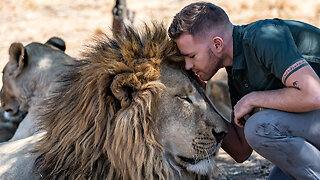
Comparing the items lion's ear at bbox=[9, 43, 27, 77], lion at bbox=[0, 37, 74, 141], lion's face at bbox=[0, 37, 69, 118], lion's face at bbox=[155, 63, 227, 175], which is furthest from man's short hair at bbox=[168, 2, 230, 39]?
lion's ear at bbox=[9, 43, 27, 77]

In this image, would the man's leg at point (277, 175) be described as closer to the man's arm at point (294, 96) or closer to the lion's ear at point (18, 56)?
the man's arm at point (294, 96)

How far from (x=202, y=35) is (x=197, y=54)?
0.40 ft

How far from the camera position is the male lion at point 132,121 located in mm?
3168

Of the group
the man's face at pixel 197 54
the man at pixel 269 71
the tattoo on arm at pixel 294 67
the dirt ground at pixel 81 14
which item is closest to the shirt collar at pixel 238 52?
the man at pixel 269 71

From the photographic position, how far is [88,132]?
323 centimetres

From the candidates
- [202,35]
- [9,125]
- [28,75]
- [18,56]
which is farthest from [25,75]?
[202,35]

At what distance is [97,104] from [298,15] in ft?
37.9

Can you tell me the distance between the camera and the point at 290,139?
3162 mm

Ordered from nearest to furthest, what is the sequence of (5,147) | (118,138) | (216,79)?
(118,138) < (5,147) < (216,79)

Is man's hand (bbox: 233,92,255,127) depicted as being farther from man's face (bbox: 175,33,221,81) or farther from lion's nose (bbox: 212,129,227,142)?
man's face (bbox: 175,33,221,81)

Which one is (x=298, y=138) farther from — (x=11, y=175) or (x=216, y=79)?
(x=216, y=79)

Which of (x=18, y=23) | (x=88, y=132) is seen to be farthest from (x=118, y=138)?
(x=18, y=23)

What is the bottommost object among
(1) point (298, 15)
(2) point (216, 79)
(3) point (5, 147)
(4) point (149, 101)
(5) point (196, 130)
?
(1) point (298, 15)

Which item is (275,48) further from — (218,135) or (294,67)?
(218,135)
